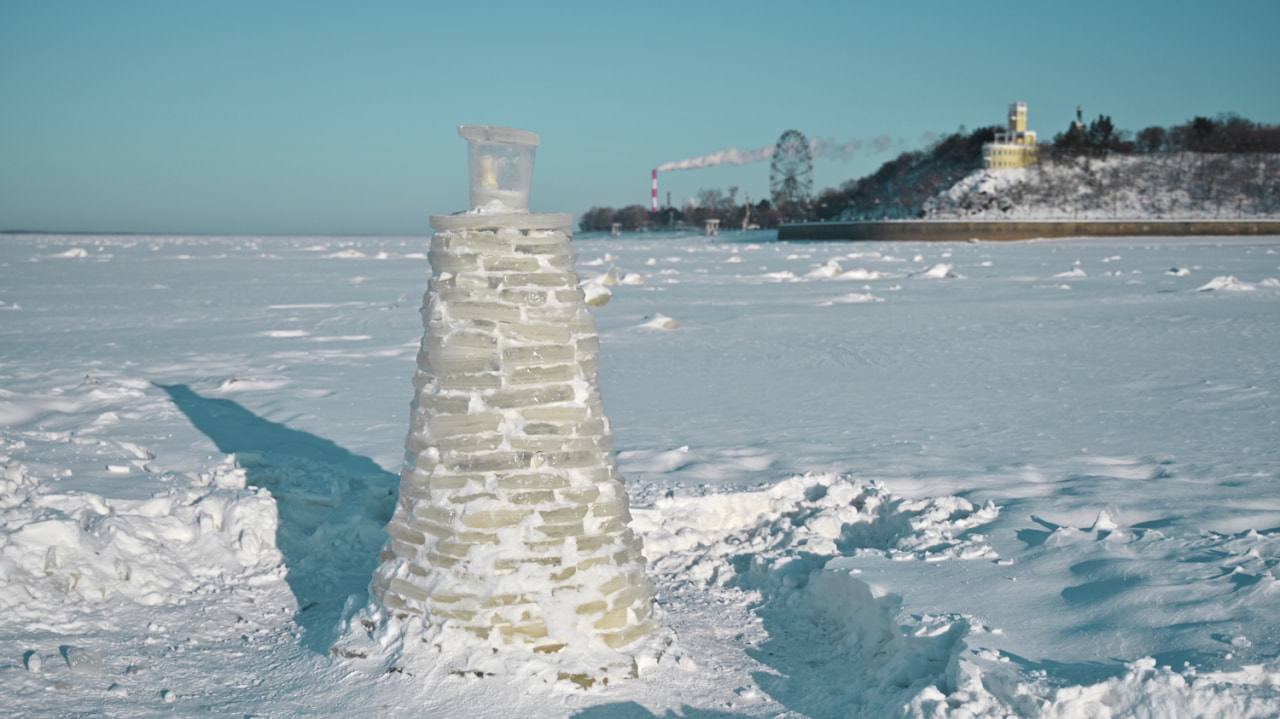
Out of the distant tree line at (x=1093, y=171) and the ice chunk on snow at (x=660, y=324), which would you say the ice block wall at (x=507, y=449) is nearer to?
the ice chunk on snow at (x=660, y=324)

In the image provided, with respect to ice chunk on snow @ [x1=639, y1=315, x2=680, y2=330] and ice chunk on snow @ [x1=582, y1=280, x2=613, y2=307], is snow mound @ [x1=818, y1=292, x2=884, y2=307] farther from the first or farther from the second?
ice chunk on snow @ [x1=639, y1=315, x2=680, y2=330]

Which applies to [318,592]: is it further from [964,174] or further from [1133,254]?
[964,174]

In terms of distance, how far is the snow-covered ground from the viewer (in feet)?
13.6

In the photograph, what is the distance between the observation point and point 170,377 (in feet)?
38.2

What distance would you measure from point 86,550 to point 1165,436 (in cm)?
724

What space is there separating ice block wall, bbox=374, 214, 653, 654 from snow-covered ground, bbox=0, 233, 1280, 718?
0.95 ft

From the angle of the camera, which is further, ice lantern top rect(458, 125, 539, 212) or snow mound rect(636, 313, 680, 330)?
snow mound rect(636, 313, 680, 330)

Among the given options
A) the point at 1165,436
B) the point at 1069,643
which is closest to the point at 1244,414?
the point at 1165,436

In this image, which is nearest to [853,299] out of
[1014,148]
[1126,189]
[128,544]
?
[128,544]

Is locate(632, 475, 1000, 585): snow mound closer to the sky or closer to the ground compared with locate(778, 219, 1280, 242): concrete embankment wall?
closer to the ground

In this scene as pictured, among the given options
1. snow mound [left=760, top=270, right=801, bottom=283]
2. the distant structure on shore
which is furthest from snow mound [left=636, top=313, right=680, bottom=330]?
the distant structure on shore

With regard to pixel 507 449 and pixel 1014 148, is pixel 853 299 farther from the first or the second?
pixel 1014 148

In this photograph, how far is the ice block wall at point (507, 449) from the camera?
4.19 m

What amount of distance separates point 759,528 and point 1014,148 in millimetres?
94884
